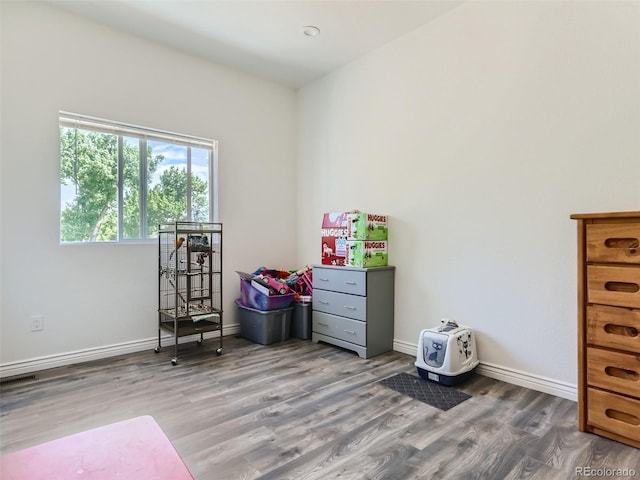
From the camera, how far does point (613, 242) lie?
5.83 ft

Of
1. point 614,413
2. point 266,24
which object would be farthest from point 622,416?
point 266,24

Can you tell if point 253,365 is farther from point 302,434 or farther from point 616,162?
point 616,162

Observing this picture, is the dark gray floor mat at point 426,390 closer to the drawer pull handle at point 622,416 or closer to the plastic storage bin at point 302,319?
the drawer pull handle at point 622,416

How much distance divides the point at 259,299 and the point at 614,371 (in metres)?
2.64

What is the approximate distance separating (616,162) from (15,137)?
154 inches

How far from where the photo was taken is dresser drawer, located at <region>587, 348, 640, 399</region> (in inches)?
Result: 67.5

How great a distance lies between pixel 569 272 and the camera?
226cm

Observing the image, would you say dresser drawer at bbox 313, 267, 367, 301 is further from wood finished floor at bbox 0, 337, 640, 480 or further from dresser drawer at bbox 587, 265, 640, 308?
dresser drawer at bbox 587, 265, 640, 308

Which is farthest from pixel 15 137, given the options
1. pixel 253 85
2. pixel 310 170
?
pixel 310 170

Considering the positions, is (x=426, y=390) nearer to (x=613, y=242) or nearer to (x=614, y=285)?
(x=614, y=285)

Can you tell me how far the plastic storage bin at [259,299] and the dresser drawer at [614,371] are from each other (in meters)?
2.42

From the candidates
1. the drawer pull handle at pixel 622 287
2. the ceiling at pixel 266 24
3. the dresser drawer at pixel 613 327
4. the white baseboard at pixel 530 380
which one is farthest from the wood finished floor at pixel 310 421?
the ceiling at pixel 266 24

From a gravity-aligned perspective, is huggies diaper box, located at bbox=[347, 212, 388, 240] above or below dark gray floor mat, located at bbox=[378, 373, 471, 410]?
above

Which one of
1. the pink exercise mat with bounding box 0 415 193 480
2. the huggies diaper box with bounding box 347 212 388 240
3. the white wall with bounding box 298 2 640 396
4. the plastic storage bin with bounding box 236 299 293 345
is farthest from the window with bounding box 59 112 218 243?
the pink exercise mat with bounding box 0 415 193 480
